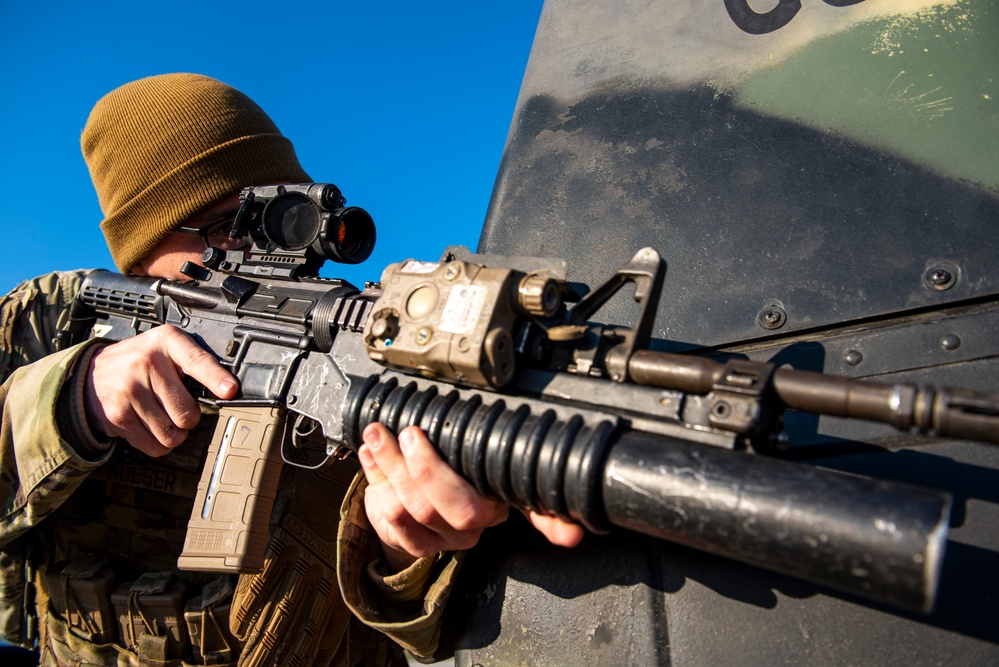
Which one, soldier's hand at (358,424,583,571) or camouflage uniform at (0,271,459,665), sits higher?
soldier's hand at (358,424,583,571)

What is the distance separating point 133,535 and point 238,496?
127cm

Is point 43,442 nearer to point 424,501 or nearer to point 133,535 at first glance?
point 133,535

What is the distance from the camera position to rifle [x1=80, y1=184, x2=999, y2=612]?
3.70ft

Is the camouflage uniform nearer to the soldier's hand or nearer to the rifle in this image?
the soldier's hand

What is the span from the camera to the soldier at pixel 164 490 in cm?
203

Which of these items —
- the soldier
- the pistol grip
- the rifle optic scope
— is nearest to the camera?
the soldier

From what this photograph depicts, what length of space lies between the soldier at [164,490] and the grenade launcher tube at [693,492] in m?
0.15

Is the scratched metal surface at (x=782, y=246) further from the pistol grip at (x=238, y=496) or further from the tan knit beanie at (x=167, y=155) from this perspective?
the tan knit beanie at (x=167, y=155)

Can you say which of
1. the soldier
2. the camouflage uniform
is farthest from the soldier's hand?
the camouflage uniform

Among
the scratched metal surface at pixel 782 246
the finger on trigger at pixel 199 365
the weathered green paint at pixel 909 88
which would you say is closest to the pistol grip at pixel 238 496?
the finger on trigger at pixel 199 365

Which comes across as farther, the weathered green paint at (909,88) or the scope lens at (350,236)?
the scope lens at (350,236)

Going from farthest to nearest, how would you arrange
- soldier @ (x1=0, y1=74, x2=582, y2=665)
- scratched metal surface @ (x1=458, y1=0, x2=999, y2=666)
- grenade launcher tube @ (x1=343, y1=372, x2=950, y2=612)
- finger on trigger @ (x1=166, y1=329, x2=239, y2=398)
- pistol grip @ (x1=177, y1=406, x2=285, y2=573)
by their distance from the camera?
finger on trigger @ (x1=166, y1=329, x2=239, y2=398), pistol grip @ (x1=177, y1=406, x2=285, y2=573), soldier @ (x1=0, y1=74, x2=582, y2=665), scratched metal surface @ (x1=458, y1=0, x2=999, y2=666), grenade launcher tube @ (x1=343, y1=372, x2=950, y2=612)

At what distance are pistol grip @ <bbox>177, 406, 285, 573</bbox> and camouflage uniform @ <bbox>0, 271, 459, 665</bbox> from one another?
297 millimetres

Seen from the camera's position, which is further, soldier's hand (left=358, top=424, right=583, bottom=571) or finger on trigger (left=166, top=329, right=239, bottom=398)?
finger on trigger (left=166, top=329, right=239, bottom=398)
